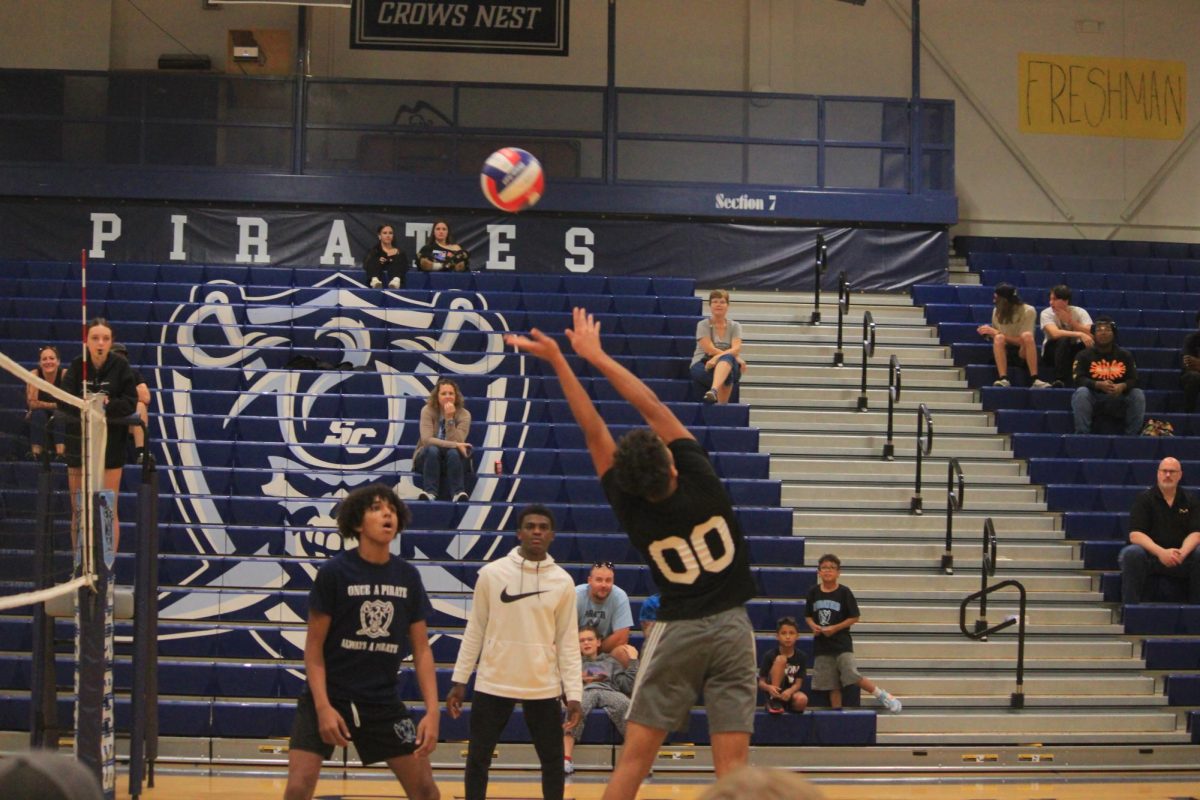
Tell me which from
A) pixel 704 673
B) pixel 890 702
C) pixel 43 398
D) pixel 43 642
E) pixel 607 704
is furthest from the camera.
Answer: pixel 43 398

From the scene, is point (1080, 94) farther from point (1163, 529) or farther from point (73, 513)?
point (73, 513)

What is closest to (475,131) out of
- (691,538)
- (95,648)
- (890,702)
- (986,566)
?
(986,566)

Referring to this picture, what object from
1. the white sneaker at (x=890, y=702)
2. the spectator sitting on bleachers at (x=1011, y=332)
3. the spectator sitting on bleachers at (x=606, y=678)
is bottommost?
the white sneaker at (x=890, y=702)

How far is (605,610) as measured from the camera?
10.9 meters

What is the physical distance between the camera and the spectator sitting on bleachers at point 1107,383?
14703 mm

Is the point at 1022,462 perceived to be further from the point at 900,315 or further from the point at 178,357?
the point at 178,357

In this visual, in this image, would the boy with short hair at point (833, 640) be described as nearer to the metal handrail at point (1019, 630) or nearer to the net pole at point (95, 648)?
the metal handrail at point (1019, 630)

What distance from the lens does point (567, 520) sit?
12867 millimetres

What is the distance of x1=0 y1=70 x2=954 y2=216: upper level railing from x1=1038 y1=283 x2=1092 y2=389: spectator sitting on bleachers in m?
4.03

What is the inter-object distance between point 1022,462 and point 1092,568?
161 centimetres

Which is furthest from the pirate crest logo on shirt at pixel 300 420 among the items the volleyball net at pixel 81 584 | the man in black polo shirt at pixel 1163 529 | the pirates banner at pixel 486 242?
the man in black polo shirt at pixel 1163 529

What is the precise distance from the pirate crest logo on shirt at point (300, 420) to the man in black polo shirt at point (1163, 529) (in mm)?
5327

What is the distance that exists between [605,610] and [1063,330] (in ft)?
23.1

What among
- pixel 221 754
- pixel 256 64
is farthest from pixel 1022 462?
pixel 256 64
